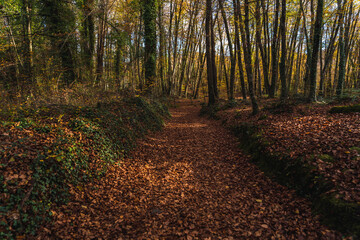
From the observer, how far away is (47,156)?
142 inches

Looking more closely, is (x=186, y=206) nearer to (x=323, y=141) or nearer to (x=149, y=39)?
(x=323, y=141)

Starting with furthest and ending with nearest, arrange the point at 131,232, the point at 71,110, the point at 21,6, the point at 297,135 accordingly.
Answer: the point at 21,6, the point at 71,110, the point at 297,135, the point at 131,232

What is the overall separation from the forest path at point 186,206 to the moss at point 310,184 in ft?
0.62

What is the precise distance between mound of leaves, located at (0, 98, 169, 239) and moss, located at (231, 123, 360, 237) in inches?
175

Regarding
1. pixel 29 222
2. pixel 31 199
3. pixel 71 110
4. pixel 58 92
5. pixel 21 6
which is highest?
pixel 21 6

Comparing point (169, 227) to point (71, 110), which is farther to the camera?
point (71, 110)

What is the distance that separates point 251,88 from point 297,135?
4.11m

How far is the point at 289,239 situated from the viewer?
9.05 ft

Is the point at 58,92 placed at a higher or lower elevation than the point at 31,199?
higher

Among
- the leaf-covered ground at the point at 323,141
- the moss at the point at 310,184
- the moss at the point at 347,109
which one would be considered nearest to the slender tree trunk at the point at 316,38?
the leaf-covered ground at the point at 323,141

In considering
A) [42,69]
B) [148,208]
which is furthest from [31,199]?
[42,69]

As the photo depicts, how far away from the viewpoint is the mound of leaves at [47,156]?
9.00 feet

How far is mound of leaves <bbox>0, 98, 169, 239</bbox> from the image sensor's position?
274cm

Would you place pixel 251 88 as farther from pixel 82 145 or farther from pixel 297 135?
pixel 82 145
